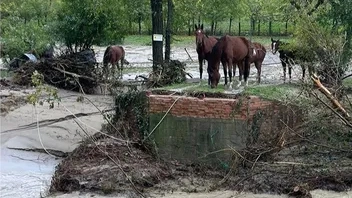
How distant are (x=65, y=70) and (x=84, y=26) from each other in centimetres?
422

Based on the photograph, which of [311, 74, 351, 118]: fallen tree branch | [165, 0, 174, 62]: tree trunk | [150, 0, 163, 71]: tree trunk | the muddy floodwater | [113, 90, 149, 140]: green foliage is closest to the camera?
[311, 74, 351, 118]: fallen tree branch

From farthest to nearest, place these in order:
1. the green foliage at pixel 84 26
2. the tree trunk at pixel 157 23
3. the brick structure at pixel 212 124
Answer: the green foliage at pixel 84 26, the tree trunk at pixel 157 23, the brick structure at pixel 212 124

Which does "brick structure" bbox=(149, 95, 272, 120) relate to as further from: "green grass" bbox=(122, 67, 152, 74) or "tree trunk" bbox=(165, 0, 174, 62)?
"green grass" bbox=(122, 67, 152, 74)

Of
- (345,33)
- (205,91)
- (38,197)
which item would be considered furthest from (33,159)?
(345,33)

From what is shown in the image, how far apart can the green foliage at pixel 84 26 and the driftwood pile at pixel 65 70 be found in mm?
2127

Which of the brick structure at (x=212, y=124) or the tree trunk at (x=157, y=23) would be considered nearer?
the brick structure at (x=212, y=124)

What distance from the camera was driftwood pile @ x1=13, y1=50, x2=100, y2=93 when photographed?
24.6 meters

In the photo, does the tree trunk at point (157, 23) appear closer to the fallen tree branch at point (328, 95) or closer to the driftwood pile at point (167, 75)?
the driftwood pile at point (167, 75)

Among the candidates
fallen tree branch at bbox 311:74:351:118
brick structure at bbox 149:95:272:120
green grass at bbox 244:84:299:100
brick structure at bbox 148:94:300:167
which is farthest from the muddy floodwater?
fallen tree branch at bbox 311:74:351:118

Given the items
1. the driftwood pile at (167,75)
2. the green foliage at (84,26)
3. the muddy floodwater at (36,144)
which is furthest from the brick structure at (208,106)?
the green foliage at (84,26)

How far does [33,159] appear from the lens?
59.2 feet

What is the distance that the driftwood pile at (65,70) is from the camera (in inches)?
970

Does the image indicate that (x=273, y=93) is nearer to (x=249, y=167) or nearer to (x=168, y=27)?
(x=249, y=167)

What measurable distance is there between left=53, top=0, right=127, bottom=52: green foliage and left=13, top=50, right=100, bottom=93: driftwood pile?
2.13 m
